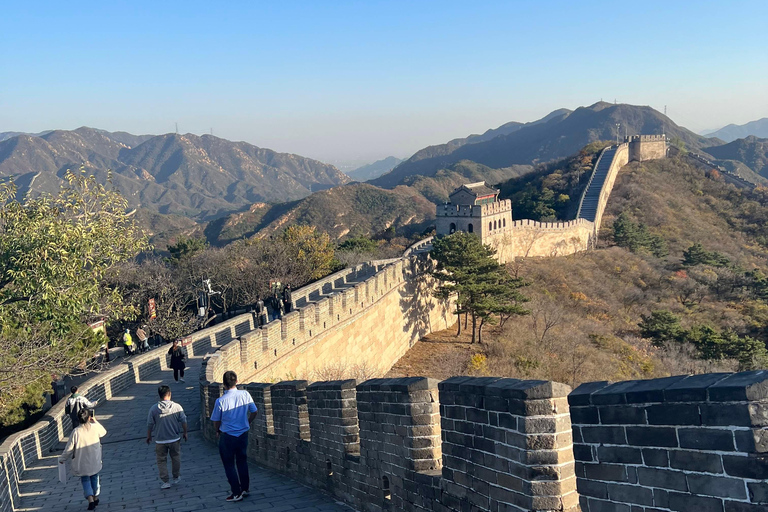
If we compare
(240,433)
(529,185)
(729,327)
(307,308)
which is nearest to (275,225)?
(529,185)

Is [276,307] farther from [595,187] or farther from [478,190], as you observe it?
[595,187]

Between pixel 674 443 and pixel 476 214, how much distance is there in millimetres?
29841

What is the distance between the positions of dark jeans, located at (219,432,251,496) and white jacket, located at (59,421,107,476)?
3.58ft

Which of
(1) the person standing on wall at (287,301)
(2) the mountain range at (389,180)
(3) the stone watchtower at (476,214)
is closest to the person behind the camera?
(1) the person standing on wall at (287,301)

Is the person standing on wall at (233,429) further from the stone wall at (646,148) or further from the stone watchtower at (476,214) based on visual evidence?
the stone wall at (646,148)

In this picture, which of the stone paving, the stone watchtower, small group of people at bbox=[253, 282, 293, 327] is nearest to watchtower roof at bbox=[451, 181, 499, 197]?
the stone watchtower

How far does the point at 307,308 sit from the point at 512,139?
548ft

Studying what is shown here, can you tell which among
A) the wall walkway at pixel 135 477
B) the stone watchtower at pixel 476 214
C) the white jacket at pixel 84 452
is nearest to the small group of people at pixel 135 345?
the wall walkway at pixel 135 477

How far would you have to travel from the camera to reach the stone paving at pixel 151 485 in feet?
18.0

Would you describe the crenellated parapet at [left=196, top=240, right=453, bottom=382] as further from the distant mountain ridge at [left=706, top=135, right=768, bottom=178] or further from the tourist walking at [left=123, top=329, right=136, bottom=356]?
the distant mountain ridge at [left=706, top=135, right=768, bottom=178]

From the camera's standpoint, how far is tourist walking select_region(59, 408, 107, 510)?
5492 millimetres

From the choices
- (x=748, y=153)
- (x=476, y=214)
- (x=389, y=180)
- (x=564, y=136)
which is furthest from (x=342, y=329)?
(x=564, y=136)

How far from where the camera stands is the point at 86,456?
5.52m

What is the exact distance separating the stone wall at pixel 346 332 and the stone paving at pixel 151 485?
5.10 ft
